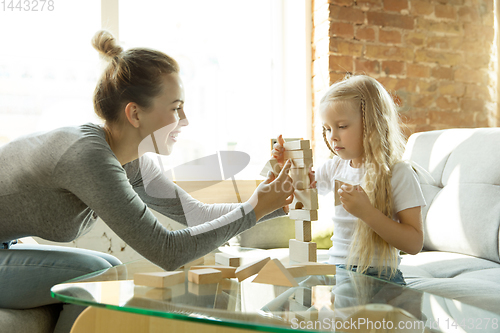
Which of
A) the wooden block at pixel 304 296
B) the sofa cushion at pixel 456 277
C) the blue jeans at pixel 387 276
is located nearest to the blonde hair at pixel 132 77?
the wooden block at pixel 304 296

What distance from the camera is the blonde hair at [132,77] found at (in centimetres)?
95

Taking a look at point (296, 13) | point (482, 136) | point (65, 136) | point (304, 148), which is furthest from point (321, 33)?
point (65, 136)

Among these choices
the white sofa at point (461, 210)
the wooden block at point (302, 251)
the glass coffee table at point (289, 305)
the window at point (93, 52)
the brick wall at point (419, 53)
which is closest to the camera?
the glass coffee table at point (289, 305)

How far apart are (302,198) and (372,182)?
0.73 feet

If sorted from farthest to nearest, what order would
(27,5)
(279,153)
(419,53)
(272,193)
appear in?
1. (419,53)
2. (27,5)
3. (279,153)
4. (272,193)

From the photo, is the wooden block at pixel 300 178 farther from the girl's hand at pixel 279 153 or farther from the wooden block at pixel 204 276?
the wooden block at pixel 204 276

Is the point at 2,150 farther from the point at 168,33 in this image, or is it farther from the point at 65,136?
the point at 168,33

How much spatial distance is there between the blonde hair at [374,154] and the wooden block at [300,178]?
0.21 m

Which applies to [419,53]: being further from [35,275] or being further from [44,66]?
[35,275]

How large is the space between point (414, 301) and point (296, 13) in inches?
86.8

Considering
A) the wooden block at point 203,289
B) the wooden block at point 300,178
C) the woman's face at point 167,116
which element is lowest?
the wooden block at point 203,289

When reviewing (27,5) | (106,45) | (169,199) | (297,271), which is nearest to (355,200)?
(297,271)

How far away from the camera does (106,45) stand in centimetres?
101

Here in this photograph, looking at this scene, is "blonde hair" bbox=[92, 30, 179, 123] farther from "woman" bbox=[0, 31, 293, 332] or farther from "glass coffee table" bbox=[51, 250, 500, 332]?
"glass coffee table" bbox=[51, 250, 500, 332]
